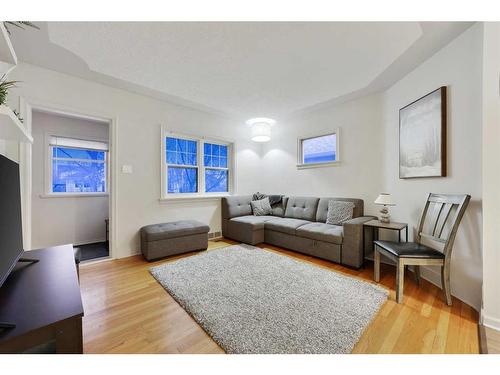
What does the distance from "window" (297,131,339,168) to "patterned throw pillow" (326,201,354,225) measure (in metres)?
0.84

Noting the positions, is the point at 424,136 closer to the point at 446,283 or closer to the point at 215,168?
the point at 446,283

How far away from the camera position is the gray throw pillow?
14.1 ft

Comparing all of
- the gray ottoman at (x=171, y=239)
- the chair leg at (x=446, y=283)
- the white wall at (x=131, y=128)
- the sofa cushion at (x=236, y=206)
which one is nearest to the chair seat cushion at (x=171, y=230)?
the gray ottoman at (x=171, y=239)

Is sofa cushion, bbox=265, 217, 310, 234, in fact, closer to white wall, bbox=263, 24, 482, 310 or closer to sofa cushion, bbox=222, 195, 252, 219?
sofa cushion, bbox=222, 195, 252, 219

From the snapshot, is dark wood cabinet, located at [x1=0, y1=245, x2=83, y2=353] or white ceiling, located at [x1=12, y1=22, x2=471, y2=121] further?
white ceiling, located at [x1=12, y1=22, x2=471, y2=121]

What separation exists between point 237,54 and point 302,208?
2.76m

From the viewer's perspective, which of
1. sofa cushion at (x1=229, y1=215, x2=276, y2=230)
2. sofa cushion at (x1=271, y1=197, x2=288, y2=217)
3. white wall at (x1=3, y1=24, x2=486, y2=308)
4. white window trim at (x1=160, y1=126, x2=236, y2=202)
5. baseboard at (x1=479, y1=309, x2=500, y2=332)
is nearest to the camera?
baseboard at (x1=479, y1=309, x2=500, y2=332)

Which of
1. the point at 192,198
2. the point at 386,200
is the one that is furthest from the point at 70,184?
the point at 386,200

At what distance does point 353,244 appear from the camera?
2.64 metres

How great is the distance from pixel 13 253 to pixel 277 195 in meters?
3.93

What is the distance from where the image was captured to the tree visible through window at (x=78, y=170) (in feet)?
11.8

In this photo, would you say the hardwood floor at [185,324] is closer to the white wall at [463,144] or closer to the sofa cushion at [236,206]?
the white wall at [463,144]

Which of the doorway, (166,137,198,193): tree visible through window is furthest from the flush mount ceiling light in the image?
the doorway

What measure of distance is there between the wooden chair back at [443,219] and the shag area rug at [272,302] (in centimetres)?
74
